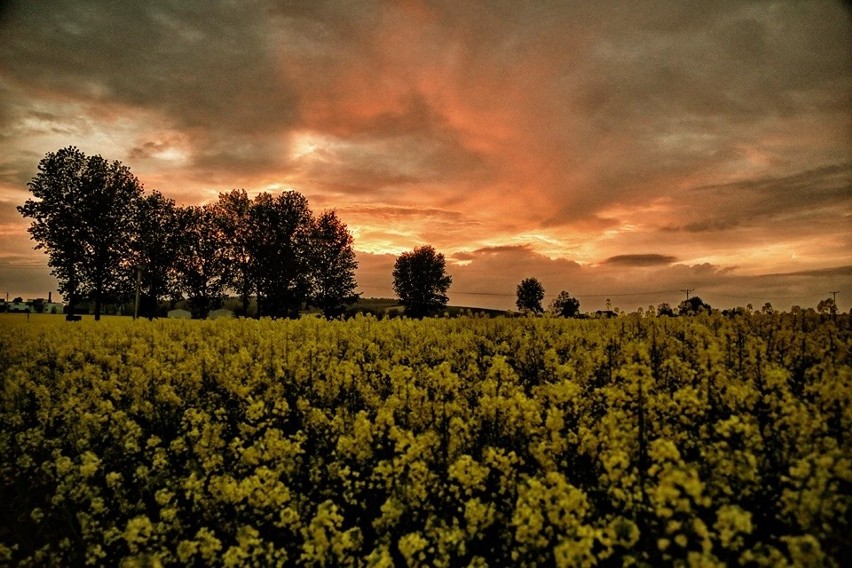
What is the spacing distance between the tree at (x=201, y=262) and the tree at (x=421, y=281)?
36.5 m

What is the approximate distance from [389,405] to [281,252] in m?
56.2

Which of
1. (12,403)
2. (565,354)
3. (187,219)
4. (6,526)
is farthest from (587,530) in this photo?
(187,219)

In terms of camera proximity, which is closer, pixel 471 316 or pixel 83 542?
pixel 83 542

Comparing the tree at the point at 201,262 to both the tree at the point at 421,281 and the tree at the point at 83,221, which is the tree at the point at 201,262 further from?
the tree at the point at 421,281

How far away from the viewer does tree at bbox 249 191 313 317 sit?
6162 centimetres

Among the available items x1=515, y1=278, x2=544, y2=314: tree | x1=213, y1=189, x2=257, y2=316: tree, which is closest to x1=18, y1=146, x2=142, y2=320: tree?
x1=213, y1=189, x2=257, y2=316: tree

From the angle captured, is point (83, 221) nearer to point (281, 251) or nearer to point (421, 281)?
point (281, 251)

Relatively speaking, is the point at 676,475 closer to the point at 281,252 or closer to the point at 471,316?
the point at 471,316

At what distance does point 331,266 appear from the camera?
70500mm

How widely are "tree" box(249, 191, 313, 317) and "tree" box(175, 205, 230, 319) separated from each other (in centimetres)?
432

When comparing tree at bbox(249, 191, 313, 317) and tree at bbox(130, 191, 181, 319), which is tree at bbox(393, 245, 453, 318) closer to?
tree at bbox(249, 191, 313, 317)

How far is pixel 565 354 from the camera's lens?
53.3ft

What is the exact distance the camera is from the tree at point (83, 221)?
49.2 meters

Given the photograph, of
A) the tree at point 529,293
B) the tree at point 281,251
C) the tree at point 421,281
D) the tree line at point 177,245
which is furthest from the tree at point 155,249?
the tree at point 529,293
